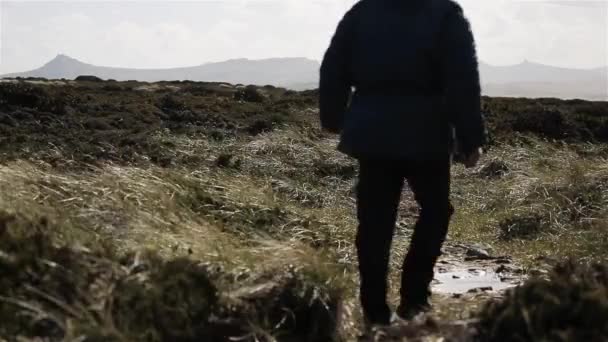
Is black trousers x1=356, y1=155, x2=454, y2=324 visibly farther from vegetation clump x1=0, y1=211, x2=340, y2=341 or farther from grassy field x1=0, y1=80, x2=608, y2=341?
vegetation clump x1=0, y1=211, x2=340, y2=341

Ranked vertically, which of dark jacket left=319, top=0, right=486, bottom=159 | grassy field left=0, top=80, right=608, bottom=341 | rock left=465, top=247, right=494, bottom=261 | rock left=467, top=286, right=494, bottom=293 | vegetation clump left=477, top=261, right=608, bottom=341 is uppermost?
dark jacket left=319, top=0, right=486, bottom=159

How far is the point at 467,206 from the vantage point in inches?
402

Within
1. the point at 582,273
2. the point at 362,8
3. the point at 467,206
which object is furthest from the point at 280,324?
the point at 467,206

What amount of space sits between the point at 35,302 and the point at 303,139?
13.5m

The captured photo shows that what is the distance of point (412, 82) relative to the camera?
11.5 ft

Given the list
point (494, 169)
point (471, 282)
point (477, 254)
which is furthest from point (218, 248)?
point (494, 169)

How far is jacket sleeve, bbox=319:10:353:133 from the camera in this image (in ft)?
12.0

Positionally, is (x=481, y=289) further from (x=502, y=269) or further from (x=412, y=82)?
(x=412, y=82)

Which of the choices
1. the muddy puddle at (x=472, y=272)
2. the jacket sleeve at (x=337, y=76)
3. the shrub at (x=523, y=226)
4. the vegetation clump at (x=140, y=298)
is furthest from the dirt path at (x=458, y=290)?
the jacket sleeve at (x=337, y=76)

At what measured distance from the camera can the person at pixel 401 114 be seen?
11.2ft

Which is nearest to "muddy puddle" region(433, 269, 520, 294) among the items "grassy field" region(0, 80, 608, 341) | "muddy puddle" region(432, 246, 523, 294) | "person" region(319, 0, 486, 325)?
"muddy puddle" region(432, 246, 523, 294)

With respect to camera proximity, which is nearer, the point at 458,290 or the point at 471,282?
the point at 458,290

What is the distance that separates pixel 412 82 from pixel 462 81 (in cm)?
25

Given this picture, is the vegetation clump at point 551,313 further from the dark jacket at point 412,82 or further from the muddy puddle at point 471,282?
the muddy puddle at point 471,282
